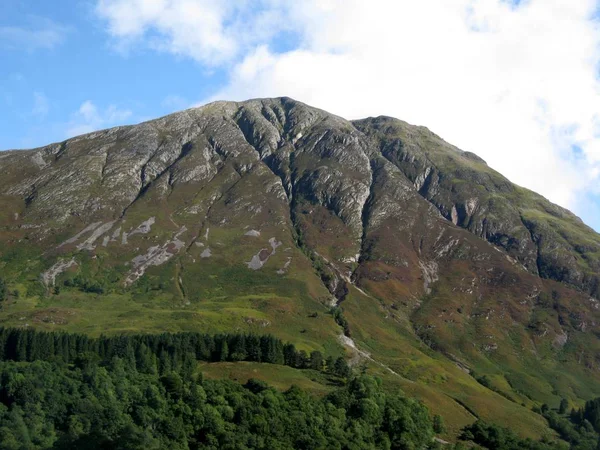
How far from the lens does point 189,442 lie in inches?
4021

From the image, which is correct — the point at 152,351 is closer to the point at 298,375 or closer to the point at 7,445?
the point at 298,375

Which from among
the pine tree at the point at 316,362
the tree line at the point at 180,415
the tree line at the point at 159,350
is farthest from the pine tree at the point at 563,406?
the pine tree at the point at 316,362

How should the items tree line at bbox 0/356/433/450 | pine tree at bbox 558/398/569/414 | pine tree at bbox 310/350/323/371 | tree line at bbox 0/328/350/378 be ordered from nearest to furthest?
1. tree line at bbox 0/356/433/450
2. tree line at bbox 0/328/350/378
3. pine tree at bbox 310/350/323/371
4. pine tree at bbox 558/398/569/414

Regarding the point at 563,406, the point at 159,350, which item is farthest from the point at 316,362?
the point at 563,406

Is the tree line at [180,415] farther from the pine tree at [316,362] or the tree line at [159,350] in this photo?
the pine tree at [316,362]

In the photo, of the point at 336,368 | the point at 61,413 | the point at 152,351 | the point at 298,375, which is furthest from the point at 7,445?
the point at 336,368

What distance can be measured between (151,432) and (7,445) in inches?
862

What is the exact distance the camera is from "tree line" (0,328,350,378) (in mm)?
Result: 150375

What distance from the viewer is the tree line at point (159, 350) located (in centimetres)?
15038

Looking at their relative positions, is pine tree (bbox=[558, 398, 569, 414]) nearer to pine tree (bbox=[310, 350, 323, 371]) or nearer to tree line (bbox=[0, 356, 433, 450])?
tree line (bbox=[0, 356, 433, 450])

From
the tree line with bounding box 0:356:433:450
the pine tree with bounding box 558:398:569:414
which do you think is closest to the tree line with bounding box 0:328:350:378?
the tree line with bounding box 0:356:433:450

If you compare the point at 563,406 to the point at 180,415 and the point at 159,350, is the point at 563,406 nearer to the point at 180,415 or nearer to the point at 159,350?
the point at 159,350

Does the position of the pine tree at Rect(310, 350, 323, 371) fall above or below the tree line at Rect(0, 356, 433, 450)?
above

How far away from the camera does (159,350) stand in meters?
161
